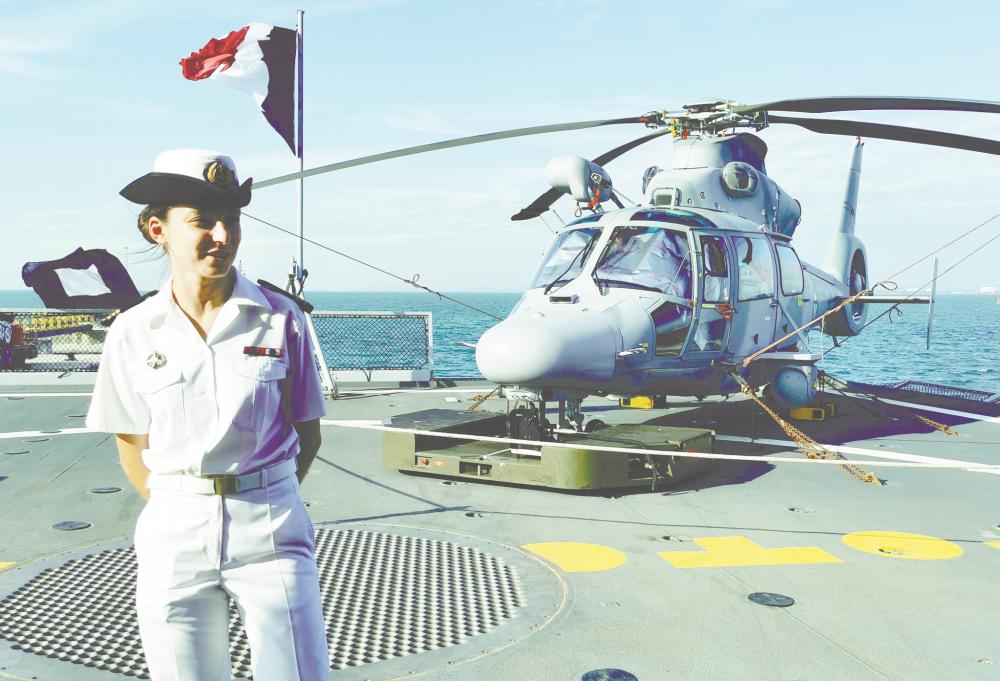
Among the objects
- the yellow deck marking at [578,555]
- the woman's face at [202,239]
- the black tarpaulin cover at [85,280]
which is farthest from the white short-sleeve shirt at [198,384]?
the black tarpaulin cover at [85,280]

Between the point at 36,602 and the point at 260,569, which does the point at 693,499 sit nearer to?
the point at 36,602

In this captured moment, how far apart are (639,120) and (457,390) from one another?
6376 mm

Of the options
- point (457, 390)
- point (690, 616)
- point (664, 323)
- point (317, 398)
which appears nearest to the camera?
point (317, 398)

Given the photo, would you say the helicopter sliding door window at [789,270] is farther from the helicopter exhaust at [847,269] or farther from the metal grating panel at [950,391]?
Result: the metal grating panel at [950,391]

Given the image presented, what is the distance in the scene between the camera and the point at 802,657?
12.9 ft

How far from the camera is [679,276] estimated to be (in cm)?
897

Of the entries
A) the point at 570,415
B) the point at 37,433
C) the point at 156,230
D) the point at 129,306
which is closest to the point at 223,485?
the point at 129,306

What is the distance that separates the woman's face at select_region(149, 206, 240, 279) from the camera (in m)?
2.31

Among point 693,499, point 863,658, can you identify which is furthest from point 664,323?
point 863,658

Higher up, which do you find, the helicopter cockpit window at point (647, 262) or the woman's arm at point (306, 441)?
the helicopter cockpit window at point (647, 262)

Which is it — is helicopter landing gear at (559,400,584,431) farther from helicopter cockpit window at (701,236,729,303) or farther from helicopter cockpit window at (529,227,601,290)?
helicopter cockpit window at (701,236,729,303)

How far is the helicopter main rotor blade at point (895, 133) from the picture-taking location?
9414 millimetres

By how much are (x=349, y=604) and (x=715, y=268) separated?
20.5 feet

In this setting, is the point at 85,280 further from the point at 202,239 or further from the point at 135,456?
the point at 202,239
